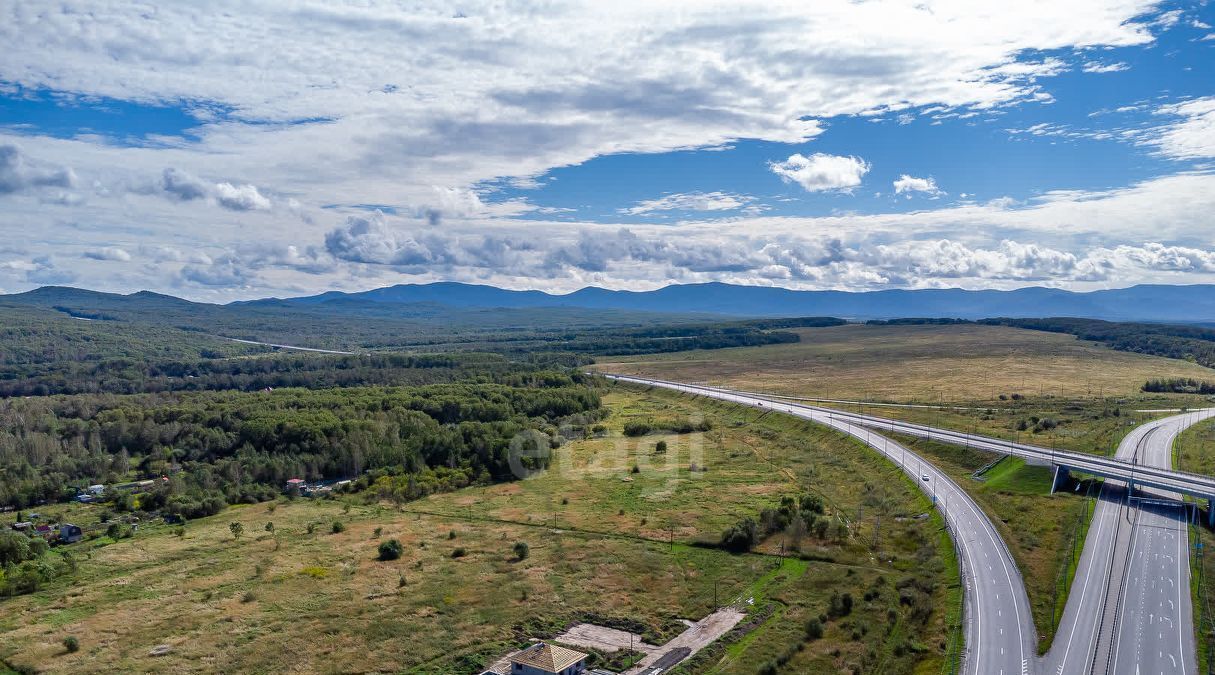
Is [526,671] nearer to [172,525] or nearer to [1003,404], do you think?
[172,525]

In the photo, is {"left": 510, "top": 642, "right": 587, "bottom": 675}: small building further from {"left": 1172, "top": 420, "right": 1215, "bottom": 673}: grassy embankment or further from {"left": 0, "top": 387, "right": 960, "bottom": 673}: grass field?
{"left": 1172, "top": 420, "right": 1215, "bottom": 673}: grassy embankment

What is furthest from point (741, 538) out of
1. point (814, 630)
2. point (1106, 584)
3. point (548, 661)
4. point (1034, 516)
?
point (548, 661)

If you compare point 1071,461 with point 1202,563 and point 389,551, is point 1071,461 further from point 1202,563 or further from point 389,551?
point 389,551

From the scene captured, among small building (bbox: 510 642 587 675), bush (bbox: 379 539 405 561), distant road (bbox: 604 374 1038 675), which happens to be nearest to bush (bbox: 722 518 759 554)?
distant road (bbox: 604 374 1038 675)

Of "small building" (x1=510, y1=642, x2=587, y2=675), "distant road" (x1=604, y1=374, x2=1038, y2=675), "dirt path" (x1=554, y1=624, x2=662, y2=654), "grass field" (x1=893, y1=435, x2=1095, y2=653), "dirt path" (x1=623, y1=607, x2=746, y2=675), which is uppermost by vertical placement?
"grass field" (x1=893, y1=435, x2=1095, y2=653)

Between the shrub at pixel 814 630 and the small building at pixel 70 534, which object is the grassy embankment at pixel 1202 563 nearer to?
the shrub at pixel 814 630

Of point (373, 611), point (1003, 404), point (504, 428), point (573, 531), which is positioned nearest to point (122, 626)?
point (373, 611)
